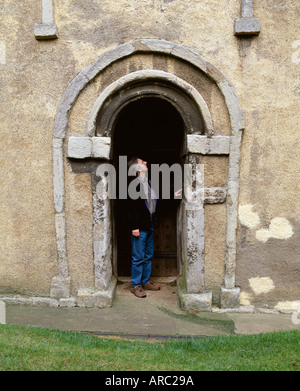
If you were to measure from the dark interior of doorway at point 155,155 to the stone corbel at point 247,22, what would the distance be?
171cm

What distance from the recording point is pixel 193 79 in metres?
4.42

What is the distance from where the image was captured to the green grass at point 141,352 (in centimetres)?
291

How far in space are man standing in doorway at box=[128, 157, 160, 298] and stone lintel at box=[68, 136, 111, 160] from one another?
0.77 metres

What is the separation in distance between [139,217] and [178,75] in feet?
6.22

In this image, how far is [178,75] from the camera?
4.43m

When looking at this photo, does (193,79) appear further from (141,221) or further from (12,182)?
(12,182)

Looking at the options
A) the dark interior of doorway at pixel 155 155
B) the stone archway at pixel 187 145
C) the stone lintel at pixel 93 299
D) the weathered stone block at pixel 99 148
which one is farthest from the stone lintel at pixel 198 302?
the weathered stone block at pixel 99 148

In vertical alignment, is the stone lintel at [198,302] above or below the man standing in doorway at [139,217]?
below

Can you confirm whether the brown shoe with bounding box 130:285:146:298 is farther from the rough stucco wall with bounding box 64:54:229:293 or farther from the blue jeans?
the rough stucco wall with bounding box 64:54:229:293

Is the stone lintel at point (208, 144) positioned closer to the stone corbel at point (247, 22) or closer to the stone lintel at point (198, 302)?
the stone corbel at point (247, 22)

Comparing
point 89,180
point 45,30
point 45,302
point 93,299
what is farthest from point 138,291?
point 45,30

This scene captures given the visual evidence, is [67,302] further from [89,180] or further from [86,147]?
[86,147]
